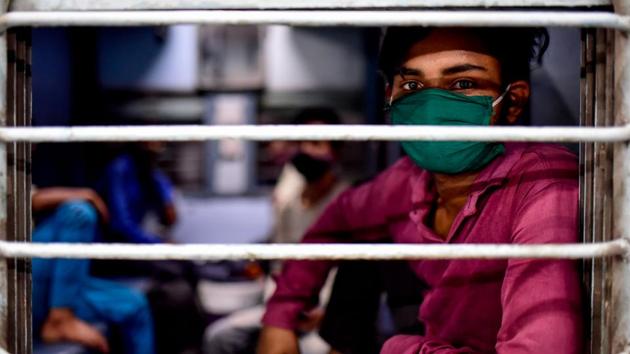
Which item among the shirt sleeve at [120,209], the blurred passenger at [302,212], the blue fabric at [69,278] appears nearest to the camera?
the blue fabric at [69,278]

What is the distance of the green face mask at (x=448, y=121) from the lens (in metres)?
1.19

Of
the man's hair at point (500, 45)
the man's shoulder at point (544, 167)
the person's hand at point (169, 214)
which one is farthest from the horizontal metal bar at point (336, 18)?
the person's hand at point (169, 214)

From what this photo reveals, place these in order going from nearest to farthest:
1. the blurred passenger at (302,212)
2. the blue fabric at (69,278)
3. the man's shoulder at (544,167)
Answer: the man's shoulder at (544,167) < the blue fabric at (69,278) < the blurred passenger at (302,212)

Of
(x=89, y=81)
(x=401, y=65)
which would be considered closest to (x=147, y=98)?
(x=89, y=81)

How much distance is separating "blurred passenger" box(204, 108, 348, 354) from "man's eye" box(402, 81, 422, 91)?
43.0 inches

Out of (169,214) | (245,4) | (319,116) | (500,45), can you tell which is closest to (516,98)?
(500,45)

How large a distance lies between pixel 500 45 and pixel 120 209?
2995 mm

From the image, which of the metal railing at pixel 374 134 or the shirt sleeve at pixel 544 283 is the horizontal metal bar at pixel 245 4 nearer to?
the metal railing at pixel 374 134

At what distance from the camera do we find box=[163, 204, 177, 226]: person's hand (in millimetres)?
4804

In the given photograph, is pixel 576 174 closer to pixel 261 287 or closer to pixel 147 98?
pixel 261 287

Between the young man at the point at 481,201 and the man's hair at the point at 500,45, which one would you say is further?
the man's hair at the point at 500,45

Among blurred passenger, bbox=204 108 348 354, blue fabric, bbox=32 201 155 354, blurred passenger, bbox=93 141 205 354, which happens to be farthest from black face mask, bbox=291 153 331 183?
blurred passenger, bbox=93 141 205 354

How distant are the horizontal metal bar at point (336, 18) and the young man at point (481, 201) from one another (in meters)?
0.31

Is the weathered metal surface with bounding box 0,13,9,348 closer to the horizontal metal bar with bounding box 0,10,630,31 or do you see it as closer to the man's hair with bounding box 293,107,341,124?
the horizontal metal bar with bounding box 0,10,630,31
